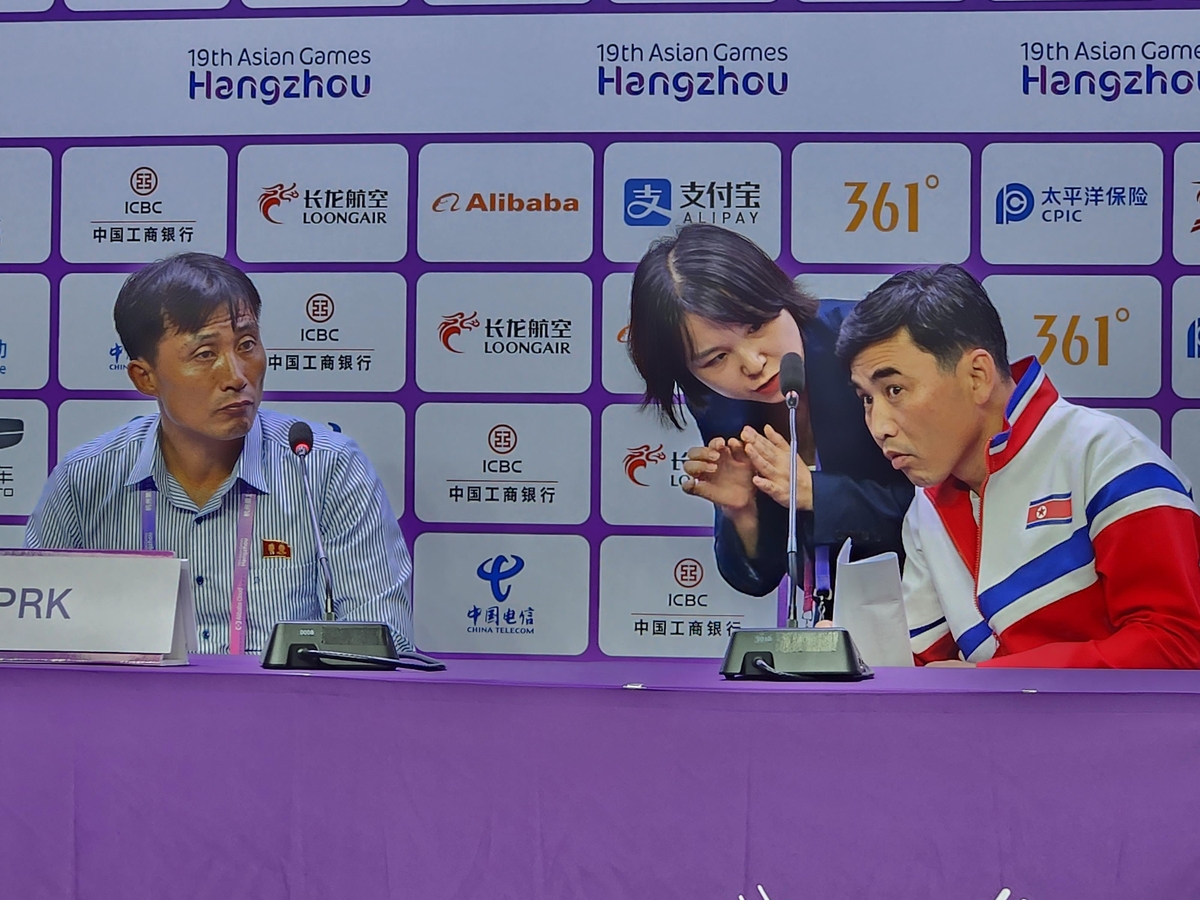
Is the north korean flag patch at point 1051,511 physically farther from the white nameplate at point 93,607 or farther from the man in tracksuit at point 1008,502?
the white nameplate at point 93,607

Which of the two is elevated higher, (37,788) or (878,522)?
(878,522)

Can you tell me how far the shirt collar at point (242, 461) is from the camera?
2.94 metres

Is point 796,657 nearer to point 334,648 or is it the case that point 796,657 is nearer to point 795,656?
point 795,656

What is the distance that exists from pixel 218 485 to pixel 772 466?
130cm

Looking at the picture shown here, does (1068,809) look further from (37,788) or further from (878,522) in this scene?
(878,522)

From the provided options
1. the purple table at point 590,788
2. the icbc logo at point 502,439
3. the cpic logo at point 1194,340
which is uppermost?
the cpic logo at point 1194,340

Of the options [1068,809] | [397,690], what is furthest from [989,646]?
[397,690]

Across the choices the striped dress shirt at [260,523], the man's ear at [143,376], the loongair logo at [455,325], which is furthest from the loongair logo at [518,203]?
the man's ear at [143,376]

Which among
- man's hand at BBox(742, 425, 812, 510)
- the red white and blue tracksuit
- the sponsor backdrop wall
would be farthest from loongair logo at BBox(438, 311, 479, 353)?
the red white and blue tracksuit

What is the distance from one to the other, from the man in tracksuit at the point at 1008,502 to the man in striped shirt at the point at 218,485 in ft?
3.89

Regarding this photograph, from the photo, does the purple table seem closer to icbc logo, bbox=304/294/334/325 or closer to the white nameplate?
the white nameplate

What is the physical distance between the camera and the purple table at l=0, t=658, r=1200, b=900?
127 centimetres

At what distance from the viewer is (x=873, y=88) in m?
2.89

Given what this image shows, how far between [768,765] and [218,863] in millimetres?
591
